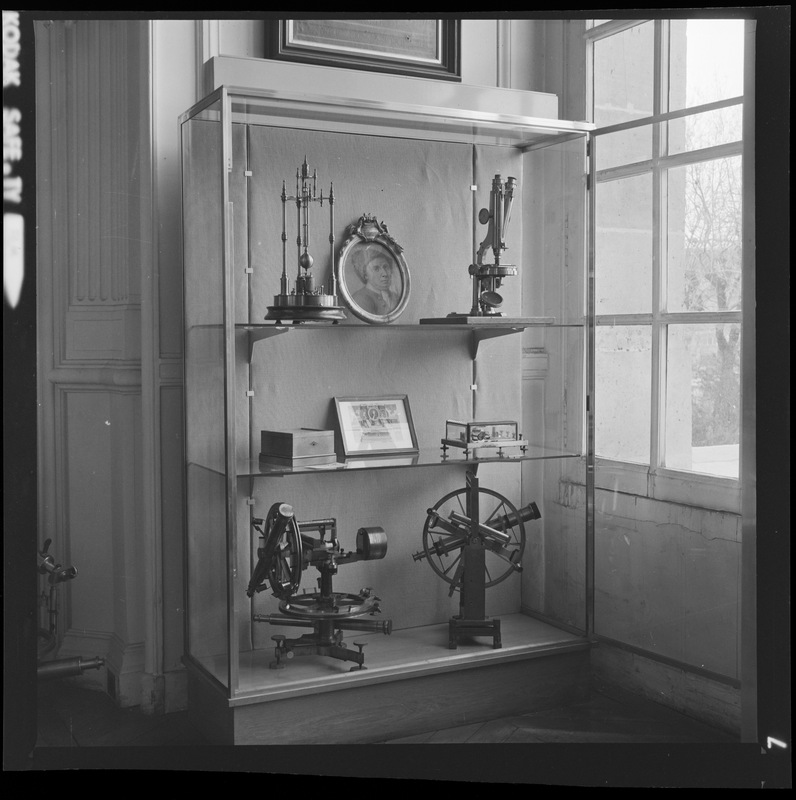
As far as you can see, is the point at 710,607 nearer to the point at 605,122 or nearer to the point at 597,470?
the point at 597,470

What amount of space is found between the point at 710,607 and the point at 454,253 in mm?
1335

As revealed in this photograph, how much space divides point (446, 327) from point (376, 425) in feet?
1.22

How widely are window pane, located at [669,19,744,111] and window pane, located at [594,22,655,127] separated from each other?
0.33 ft

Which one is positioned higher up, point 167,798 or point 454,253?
point 454,253

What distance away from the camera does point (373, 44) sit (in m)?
3.09

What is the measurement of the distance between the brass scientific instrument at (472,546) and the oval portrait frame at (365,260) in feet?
1.94

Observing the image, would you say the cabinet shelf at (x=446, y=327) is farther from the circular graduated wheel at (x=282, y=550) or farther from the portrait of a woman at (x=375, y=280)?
the circular graduated wheel at (x=282, y=550)

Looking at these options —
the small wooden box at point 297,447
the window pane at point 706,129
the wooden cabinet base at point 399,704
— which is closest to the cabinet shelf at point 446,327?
the small wooden box at point 297,447

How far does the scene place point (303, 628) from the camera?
311cm

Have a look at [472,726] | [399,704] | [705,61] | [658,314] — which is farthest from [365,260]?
[472,726]

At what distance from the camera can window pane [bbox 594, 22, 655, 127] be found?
293cm

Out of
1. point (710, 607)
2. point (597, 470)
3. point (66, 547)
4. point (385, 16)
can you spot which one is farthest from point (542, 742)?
point (385, 16)

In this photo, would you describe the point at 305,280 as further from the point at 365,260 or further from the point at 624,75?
the point at 624,75

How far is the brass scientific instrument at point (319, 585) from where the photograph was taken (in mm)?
2844
